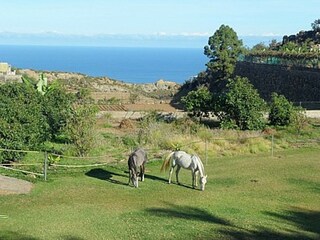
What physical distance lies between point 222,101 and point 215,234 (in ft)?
67.9

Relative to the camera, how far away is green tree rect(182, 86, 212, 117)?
3750cm

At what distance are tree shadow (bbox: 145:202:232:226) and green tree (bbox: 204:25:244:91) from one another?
5666cm

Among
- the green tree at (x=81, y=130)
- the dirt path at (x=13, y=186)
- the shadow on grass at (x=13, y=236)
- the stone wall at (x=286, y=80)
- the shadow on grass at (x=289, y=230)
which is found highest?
the stone wall at (x=286, y=80)

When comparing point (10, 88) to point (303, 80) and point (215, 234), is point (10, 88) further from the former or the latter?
point (303, 80)

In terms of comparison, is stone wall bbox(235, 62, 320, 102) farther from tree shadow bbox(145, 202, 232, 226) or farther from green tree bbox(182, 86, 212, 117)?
tree shadow bbox(145, 202, 232, 226)

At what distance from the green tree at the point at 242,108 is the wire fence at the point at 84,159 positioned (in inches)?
141

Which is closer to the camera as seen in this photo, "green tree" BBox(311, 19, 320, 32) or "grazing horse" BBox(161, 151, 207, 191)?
"grazing horse" BBox(161, 151, 207, 191)

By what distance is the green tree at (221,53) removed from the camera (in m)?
75.5

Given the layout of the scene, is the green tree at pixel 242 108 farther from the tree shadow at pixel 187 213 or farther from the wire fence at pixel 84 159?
the tree shadow at pixel 187 213

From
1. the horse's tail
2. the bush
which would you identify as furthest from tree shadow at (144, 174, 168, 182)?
the bush

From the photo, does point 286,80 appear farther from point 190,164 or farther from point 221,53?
point 190,164

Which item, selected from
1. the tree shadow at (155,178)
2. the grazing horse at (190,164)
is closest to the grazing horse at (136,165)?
the tree shadow at (155,178)

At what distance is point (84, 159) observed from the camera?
26422mm

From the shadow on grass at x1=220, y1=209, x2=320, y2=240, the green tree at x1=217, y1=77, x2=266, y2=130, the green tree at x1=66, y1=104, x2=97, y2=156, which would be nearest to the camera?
the shadow on grass at x1=220, y1=209, x2=320, y2=240
